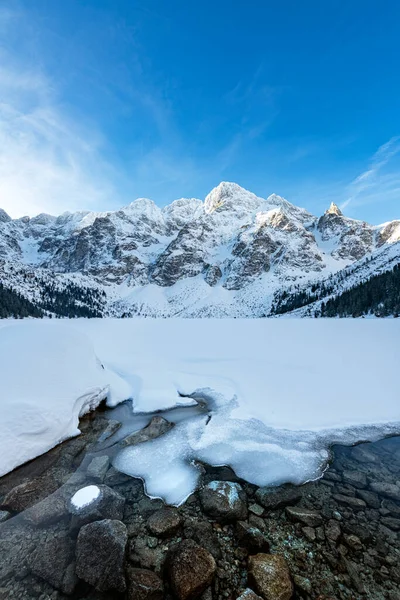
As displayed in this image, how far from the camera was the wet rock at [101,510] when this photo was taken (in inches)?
191

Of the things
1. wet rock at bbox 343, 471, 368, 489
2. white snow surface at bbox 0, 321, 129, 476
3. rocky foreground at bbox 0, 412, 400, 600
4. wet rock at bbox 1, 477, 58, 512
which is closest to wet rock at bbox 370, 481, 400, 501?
rocky foreground at bbox 0, 412, 400, 600

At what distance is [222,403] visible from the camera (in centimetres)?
1050

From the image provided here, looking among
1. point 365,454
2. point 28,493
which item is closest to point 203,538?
point 28,493

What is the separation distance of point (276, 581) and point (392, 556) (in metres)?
2.32

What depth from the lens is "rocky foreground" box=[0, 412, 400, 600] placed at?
3.79 m

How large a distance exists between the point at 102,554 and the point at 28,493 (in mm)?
2652

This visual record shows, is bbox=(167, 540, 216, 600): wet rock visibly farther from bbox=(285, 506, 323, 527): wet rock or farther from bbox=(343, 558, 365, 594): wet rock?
bbox=(343, 558, 365, 594): wet rock

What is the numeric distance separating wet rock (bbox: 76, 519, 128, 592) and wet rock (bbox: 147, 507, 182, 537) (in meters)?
0.58

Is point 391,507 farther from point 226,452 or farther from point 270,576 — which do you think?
point 226,452

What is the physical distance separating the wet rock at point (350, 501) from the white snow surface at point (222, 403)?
706 millimetres

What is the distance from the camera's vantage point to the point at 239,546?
453 cm

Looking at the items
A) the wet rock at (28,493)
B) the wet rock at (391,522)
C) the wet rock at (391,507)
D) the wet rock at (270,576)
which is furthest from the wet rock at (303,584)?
the wet rock at (28,493)

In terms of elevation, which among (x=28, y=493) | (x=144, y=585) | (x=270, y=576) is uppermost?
(x=270, y=576)

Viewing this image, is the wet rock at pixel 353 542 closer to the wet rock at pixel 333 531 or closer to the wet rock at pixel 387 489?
the wet rock at pixel 333 531
